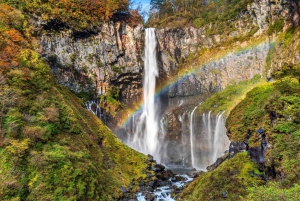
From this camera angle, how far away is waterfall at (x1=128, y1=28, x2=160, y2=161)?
30156mm

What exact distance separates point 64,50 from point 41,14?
4.42 metres

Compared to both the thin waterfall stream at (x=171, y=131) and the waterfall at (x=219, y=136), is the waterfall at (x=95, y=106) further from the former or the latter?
the waterfall at (x=219, y=136)

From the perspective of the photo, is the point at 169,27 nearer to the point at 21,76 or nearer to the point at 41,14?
the point at 41,14

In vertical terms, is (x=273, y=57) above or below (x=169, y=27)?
below

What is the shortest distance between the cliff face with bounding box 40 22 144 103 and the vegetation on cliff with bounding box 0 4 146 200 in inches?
254

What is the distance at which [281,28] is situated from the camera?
84.3 feet

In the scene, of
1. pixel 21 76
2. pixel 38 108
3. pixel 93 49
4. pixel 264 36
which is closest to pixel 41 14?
pixel 93 49

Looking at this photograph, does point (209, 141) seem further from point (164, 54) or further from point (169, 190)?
point (164, 54)

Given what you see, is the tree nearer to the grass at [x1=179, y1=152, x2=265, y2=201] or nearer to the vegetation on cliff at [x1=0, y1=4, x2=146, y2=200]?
the vegetation on cliff at [x1=0, y1=4, x2=146, y2=200]

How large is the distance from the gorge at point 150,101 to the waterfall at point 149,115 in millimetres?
151

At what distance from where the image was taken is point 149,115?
31.9m

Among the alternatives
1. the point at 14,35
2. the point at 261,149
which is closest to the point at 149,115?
the point at 14,35

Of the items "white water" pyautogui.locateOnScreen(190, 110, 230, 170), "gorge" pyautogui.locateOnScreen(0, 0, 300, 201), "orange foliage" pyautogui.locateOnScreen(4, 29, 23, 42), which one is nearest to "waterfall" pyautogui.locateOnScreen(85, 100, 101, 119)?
"gorge" pyautogui.locateOnScreen(0, 0, 300, 201)

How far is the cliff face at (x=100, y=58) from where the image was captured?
1030 inches
